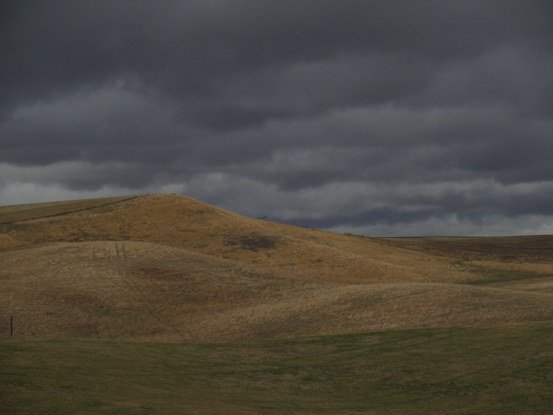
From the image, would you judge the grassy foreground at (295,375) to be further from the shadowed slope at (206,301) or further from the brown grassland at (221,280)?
the shadowed slope at (206,301)

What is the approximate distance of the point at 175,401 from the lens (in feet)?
59.7

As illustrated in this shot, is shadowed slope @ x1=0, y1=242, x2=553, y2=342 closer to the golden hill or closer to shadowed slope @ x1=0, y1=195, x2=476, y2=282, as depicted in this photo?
the golden hill

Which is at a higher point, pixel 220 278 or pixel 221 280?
pixel 220 278

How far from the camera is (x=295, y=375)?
83.6 ft

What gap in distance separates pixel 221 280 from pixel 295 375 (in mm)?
29517

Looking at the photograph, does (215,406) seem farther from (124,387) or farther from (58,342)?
(58,342)

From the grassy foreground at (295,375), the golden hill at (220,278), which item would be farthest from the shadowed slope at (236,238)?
the grassy foreground at (295,375)

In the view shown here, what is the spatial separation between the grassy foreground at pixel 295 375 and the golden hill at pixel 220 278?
635 cm

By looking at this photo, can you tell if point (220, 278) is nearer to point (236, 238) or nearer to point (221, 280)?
point (221, 280)

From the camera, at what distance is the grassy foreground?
17.9m

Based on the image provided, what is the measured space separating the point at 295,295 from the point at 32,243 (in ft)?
132

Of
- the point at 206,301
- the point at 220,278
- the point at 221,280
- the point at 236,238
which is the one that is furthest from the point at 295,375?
the point at 236,238

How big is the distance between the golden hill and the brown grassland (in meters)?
0.14

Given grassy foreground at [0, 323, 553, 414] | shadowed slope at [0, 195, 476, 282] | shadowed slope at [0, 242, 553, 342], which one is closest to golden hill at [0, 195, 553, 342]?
shadowed slope at [0, 242, 553, 342]
